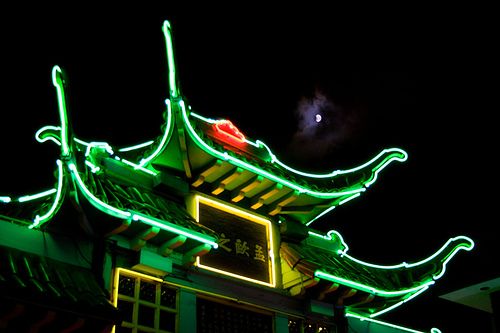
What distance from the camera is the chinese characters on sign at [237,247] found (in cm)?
1235

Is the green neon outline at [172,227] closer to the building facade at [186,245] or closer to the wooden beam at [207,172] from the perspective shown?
the building facade at [186,245]

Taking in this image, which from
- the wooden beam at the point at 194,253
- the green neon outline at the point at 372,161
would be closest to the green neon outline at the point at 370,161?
the green neon outline at the point at 372,161

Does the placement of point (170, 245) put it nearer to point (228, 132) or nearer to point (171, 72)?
point (171, 72)

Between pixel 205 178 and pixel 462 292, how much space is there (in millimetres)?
11897

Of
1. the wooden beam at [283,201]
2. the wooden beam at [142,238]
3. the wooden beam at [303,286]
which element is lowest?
the wooden beam at [303,286]

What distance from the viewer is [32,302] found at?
8.30 meters

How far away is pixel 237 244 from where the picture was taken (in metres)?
12.8

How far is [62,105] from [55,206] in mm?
1560

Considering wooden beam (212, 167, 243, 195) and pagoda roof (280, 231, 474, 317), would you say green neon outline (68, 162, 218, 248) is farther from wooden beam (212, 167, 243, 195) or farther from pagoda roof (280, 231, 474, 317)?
pagoda roof (280, 231, 474, 317)

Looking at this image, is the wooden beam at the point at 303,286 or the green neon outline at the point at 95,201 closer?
the green neon outline at the point at 95,201

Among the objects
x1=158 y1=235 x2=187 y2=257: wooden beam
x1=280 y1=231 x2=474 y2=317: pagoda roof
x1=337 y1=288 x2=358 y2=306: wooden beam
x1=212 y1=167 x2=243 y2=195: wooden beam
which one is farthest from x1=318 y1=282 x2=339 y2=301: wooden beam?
x1=158 y1=235 x2=187 y2=257: wooden beam

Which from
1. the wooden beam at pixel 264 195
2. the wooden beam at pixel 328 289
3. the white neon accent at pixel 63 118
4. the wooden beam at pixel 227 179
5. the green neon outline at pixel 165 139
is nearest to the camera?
the white neon accent at pixel 63 118

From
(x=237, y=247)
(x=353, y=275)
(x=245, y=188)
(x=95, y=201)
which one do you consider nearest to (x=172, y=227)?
(x=95, y=201)

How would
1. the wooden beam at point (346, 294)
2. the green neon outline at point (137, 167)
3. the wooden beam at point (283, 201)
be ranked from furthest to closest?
the wooden beam at point (283, 201) → the wooden beam at point (346, 294) → the green neon outline at point (137, 167)
